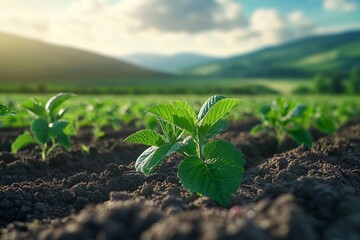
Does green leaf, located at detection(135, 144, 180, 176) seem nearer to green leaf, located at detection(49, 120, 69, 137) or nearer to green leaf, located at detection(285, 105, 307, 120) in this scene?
green leaf, located at detection(49, 120, 69, 137)

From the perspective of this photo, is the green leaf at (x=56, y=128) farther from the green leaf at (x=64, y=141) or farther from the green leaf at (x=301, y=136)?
the green leaf at (x=301, y=136)

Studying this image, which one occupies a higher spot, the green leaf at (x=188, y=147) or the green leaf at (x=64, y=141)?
the green leaf at (x=188, y=147)

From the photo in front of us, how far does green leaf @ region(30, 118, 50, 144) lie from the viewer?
5.02 meters

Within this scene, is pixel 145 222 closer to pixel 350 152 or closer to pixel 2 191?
pixel 2 191

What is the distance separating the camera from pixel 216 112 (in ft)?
10.5

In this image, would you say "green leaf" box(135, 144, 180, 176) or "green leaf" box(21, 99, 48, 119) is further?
"green leaf" box(21, 99, 48, 119)

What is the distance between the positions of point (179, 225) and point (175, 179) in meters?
2.15

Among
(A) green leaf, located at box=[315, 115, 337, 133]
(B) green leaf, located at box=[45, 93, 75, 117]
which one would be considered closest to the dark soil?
(B) green leaf, located at box=[45, 93, 75, 117]

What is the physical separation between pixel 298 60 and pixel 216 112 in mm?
138863

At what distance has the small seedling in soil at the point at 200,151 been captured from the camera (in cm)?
300

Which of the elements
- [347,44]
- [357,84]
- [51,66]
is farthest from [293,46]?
[51,66]

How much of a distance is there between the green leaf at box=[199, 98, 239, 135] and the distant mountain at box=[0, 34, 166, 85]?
51.4 metres

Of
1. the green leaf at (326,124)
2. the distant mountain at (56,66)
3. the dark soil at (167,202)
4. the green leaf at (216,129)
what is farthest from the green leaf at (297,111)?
the distant mountain at (56,66)

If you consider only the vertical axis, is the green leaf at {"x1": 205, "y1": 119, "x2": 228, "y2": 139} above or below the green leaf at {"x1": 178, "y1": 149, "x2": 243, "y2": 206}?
above
